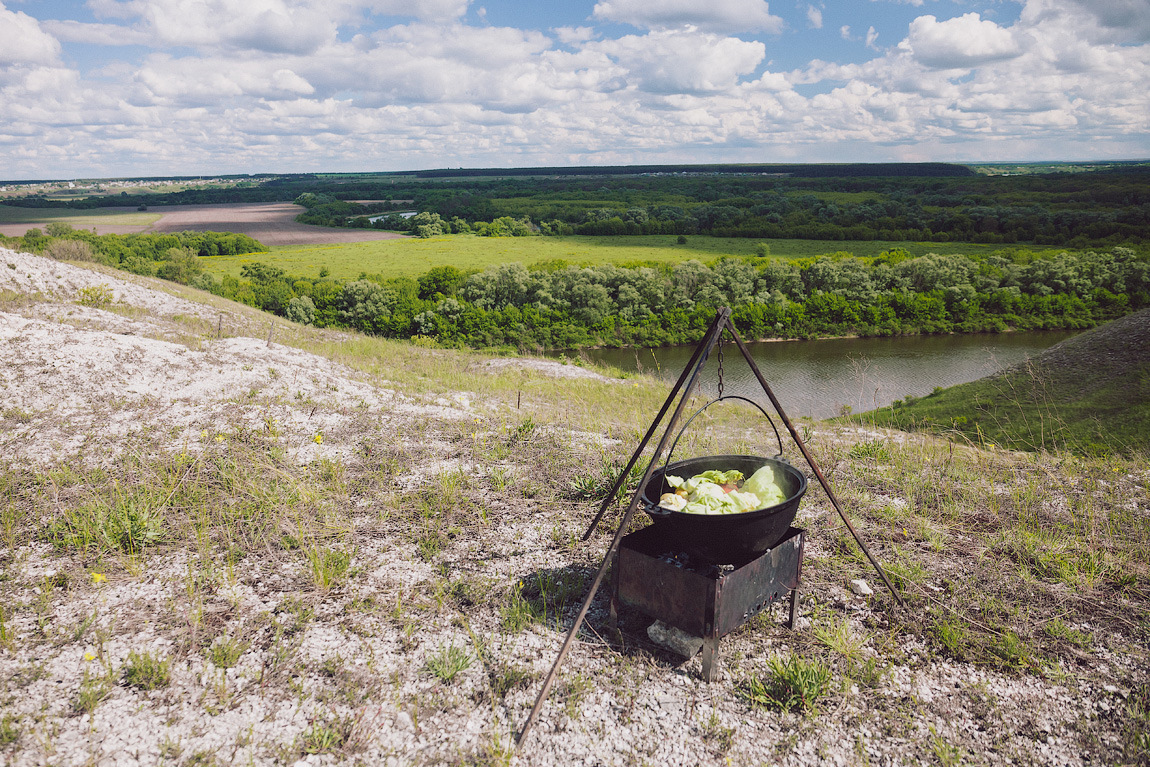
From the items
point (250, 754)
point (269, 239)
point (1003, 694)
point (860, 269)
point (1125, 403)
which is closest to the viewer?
point (250, 754)

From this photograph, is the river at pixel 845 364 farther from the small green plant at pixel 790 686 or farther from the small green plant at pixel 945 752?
the small green plant at pixel 945 752

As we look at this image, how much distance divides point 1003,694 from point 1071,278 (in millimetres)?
62925

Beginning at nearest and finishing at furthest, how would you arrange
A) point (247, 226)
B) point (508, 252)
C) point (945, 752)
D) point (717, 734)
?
point (945, 752)
point (717, 734)
point (508, 252)
point (247, 226)

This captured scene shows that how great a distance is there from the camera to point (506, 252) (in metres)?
79.7

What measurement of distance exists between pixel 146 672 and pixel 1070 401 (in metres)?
20.1

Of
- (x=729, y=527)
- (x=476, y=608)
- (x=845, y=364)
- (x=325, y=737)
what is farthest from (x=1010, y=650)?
(x=845, y=364)

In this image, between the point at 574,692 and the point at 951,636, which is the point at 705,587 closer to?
the point at 574,692

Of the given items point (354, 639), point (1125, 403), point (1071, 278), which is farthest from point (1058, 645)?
point (1071, 278)

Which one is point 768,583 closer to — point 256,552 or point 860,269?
point 256,552

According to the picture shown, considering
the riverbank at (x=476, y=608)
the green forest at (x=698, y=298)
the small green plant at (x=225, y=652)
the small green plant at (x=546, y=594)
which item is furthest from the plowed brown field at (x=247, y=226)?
the small green plant at (x=546, y=594)

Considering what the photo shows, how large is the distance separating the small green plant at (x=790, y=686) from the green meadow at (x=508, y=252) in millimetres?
61177

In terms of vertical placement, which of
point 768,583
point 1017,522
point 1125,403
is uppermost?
point 768,583

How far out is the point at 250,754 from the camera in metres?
A: 3.43

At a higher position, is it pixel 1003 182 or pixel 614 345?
pixel 1003 182
